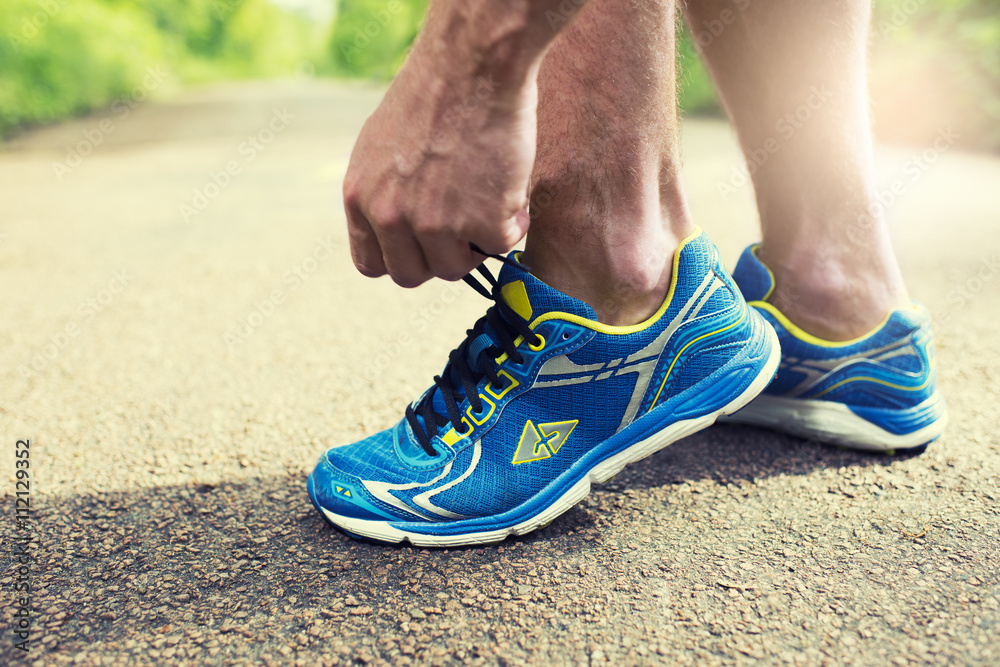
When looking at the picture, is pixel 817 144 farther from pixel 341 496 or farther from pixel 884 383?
pixel 341 496

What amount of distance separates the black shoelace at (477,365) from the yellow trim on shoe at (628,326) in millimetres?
43

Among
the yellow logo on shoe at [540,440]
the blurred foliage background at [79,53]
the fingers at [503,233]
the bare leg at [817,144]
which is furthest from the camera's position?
the blurred foliage background at [79,53]

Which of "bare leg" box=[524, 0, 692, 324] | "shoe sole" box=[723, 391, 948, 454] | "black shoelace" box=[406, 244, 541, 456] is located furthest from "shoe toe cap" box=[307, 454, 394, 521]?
"shoe sole" box=[723, 391, 948, 454]

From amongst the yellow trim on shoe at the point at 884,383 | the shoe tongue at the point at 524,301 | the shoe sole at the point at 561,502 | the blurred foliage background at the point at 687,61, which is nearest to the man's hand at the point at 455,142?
the shoe tongue at the point at 524,301

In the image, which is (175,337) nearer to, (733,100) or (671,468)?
(671,468)

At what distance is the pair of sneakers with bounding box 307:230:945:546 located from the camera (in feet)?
3.72

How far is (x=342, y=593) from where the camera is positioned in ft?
3.34

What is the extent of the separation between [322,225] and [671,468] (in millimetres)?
2932

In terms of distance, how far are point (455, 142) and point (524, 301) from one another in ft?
1.22

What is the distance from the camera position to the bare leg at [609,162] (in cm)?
106

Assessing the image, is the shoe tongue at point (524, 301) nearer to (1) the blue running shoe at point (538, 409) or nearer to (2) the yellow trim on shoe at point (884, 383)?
(1) the blue running shoe at point (538, 409)

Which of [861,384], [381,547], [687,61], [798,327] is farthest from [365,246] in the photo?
[687,61]

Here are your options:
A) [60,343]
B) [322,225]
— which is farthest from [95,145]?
[60,343]

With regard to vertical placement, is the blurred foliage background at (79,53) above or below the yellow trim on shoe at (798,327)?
below
